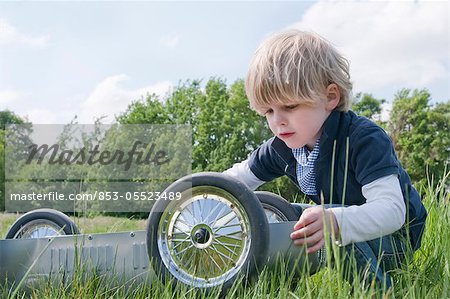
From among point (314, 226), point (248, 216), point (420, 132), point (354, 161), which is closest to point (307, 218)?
point (314, 226)

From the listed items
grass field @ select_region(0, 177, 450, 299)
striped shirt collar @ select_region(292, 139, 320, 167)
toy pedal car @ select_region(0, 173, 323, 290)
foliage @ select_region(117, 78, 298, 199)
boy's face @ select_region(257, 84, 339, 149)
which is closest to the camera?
grass field @ select_region(0, 177, 450, 299)

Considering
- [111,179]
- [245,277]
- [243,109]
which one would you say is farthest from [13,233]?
[243,109]

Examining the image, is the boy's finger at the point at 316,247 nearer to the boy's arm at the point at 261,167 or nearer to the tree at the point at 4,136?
the boy's arm at the point at 261,167

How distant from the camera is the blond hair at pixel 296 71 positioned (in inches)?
89.9

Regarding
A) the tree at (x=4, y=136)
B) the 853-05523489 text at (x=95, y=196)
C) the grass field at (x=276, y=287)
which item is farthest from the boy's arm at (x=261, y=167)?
the tree at (x=4, y=136)

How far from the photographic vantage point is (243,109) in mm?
26266

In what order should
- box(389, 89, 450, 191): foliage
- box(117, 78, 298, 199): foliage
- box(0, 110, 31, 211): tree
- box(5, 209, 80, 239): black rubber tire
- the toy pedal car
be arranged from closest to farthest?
the toy pedal car → box(5, 209, 80, 239): black rubber tire → box(0, 110, 31, 211): tree → box(117, 78, 298, 199): foliage → box(389, 89, 450, 191): foliage

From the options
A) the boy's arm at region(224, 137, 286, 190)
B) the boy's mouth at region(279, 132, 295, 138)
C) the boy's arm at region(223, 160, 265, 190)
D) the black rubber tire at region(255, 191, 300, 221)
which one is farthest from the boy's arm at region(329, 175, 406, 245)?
the boy's arm at region(223, 160, 265, 190)

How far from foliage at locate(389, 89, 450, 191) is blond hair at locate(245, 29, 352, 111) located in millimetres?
25770

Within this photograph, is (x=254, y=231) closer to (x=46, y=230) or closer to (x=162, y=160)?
(x=46, y=230)

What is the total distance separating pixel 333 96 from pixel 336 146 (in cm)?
20

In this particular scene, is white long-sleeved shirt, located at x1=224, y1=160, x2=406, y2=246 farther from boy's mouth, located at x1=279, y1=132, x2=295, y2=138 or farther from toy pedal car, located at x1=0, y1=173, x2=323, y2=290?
boy's mouth, located at x1=279, y1=132, x2=295, y2=138

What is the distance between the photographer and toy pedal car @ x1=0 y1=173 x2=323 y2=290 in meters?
2.08

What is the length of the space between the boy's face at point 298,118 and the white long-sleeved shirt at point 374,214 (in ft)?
1.05
